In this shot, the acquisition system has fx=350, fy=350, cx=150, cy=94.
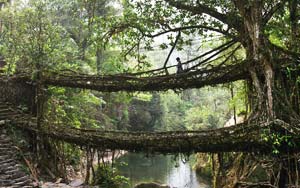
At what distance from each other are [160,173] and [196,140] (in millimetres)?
10764

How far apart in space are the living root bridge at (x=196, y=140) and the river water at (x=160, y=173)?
17.9ft

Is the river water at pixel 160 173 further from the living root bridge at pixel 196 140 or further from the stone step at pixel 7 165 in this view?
the living root bridge at pixel 196 140

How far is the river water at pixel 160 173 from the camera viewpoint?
1319cm

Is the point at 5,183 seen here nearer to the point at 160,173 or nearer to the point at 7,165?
the point at 7,165

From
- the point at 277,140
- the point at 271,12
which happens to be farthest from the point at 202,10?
the point at 277,140

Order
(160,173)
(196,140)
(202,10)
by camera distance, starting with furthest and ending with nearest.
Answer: (160,173)
(202,10)
(196,140)

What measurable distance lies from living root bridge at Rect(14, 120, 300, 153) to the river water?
215 inches

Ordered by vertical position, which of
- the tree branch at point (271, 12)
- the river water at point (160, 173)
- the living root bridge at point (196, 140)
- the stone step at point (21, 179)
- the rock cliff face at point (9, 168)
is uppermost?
the tree branch at point (271, 12)

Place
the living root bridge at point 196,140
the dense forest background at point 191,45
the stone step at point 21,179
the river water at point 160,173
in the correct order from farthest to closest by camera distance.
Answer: the river water at point 160,173 → the stone step at point 21,179 → the dense forest background at point 191,45 → the living root bridge at point 196,140

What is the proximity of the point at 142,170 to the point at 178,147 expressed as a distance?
11.1 m

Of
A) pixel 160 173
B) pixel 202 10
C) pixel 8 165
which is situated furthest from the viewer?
pixel 160 173

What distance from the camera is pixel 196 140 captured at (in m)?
5.30

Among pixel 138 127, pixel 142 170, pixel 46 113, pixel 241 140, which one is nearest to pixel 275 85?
pixel 241 140

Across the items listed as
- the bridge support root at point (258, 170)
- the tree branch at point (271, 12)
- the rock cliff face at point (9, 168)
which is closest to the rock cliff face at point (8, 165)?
the rock cliff face at point (9, 168)
